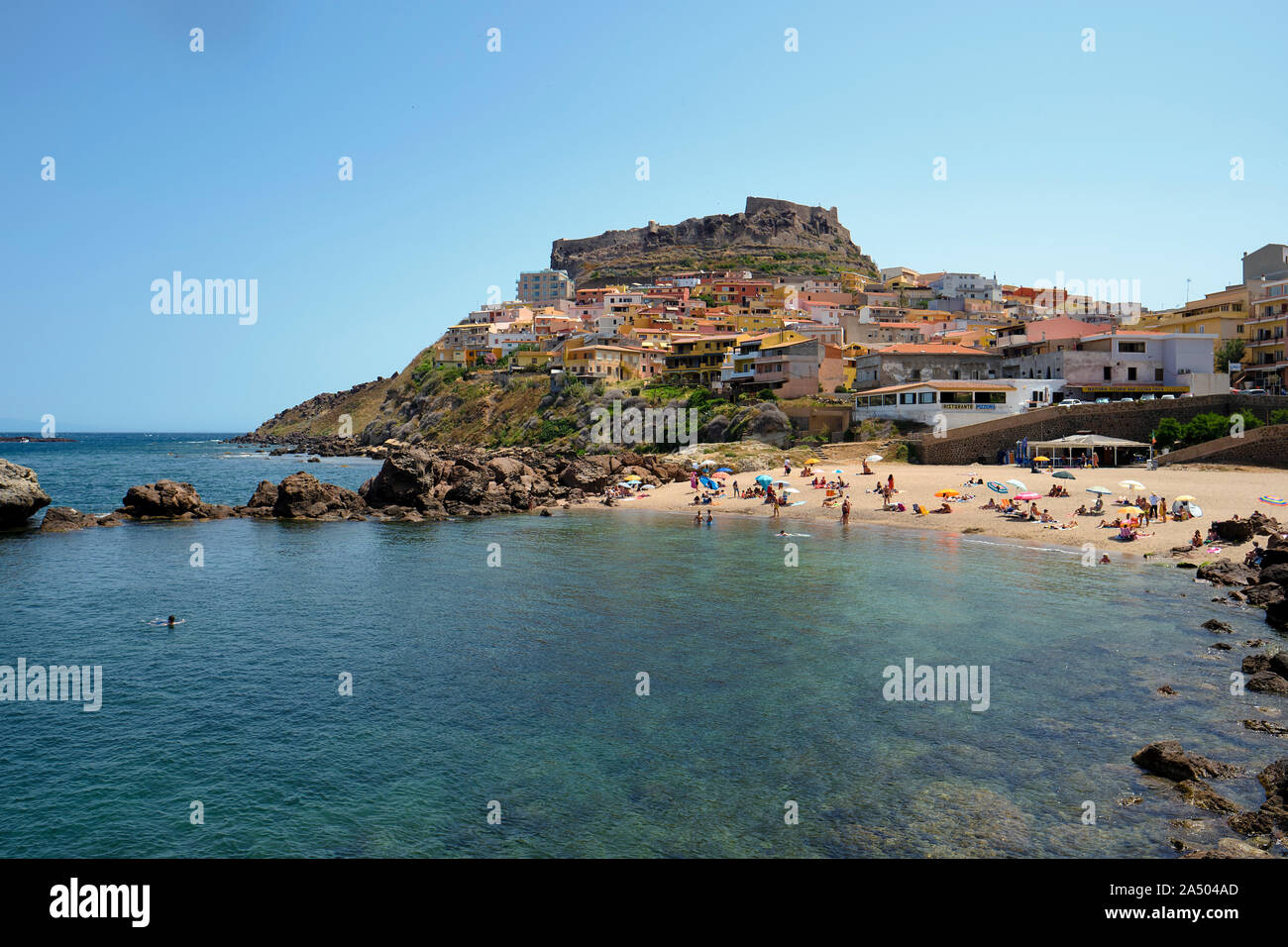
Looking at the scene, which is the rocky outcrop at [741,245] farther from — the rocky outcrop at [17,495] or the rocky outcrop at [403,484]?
the rocky outcrop at [17,495]

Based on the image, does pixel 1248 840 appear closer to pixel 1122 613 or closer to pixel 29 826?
pixel 1122 613

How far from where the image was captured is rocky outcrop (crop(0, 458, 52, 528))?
44.6 metres

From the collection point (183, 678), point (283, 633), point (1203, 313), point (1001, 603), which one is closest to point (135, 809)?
point (183, 678)

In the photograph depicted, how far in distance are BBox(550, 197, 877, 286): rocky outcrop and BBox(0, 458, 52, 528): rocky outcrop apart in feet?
461

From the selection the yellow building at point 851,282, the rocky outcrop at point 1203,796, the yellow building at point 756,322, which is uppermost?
the yellow building at point 851,282

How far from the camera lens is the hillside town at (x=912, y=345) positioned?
64.1 metres

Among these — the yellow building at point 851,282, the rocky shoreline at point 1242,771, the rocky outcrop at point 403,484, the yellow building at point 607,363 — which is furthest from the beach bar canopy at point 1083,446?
the yellow building at point 851,282

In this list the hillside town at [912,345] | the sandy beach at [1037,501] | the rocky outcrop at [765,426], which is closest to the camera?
the sandy beach at [1037,501]

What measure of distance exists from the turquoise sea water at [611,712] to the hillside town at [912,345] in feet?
129

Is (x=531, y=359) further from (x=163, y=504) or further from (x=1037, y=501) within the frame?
(x=1037, y=501)

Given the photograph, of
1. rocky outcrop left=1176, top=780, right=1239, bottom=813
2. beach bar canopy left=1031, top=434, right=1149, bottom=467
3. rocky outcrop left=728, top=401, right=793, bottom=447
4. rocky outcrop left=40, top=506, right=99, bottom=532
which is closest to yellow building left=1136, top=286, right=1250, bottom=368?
beach bar canopy left=1031, top=434, right=1149, bottom=467

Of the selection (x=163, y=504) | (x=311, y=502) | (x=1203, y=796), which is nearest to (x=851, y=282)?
(x=311, y=502)

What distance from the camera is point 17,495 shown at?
4488 cm

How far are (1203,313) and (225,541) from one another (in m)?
85.9
